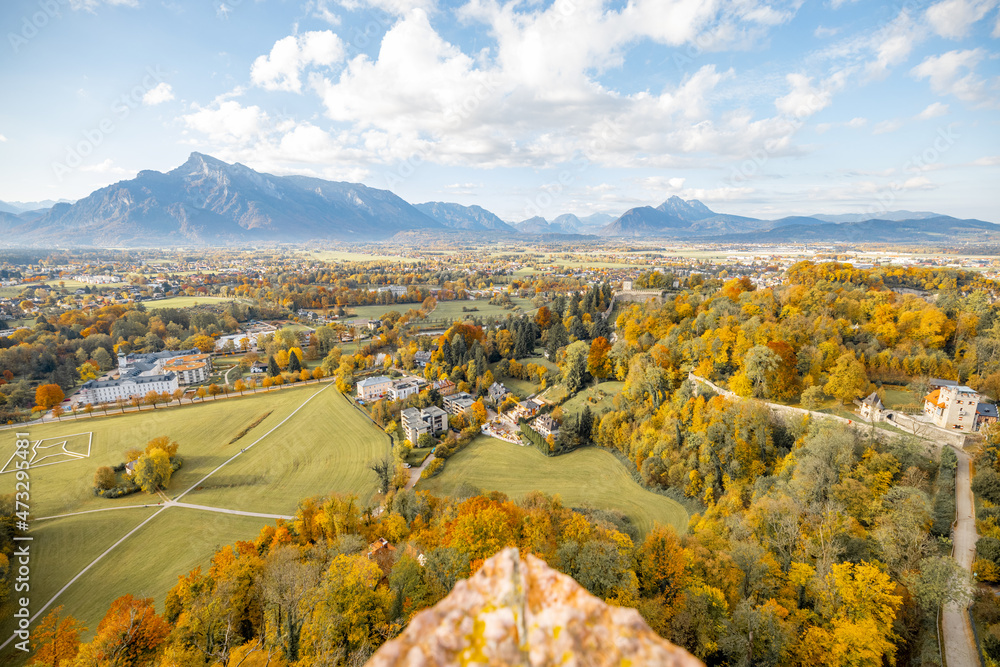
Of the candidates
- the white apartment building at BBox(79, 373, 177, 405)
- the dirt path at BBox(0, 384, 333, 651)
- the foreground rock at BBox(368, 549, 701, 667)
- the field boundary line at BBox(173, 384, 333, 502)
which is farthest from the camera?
the white apartment building at BBox(79, 373, 177, 405)

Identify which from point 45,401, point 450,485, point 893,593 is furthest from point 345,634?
point 45,401

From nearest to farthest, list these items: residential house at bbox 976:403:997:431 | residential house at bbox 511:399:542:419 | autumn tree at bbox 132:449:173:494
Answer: residential house at bbox 976:403:997:431, autumn tree at bbox 132:449:173:494, residential house at bbox 511:399:542:419

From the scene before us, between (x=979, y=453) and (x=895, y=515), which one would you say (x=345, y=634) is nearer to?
(x=895, y=515)

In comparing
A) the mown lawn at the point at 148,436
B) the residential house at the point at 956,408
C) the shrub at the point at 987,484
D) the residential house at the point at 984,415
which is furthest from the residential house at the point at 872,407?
the mown lawn at the point at 148,436

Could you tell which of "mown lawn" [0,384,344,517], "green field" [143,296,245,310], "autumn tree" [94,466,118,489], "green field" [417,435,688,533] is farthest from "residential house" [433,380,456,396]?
"green field" [143,296,245,310]

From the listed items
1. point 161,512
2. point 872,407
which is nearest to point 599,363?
point 872,407

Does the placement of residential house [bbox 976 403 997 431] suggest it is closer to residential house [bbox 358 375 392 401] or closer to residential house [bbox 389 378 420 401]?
residential house [bbox 389 378 420 401]
